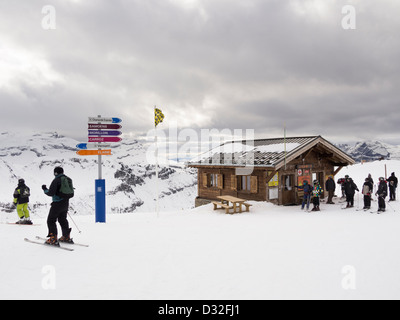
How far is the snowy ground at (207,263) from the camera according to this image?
4789 mm

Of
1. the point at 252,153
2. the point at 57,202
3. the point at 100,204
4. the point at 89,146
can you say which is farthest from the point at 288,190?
the point at 57,202

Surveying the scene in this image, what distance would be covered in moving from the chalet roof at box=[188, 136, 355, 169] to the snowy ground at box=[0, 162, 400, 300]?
615 centimetres

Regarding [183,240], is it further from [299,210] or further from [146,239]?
[299,210]

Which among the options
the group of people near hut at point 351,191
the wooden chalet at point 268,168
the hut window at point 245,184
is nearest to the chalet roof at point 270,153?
the wooden chalet at point 268,168

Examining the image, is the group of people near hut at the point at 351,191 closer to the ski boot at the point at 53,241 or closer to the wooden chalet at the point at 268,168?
the wooden chalet at the point at 268,168

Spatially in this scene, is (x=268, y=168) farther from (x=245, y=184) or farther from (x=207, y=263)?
(x=207, y=263)

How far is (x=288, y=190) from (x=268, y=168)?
290cm

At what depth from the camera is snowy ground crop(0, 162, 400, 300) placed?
479cm

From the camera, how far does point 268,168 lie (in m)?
15.4

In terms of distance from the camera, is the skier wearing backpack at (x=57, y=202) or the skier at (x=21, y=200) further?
the skier at (x=21, y=200)

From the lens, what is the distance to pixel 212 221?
11531 millimetres
